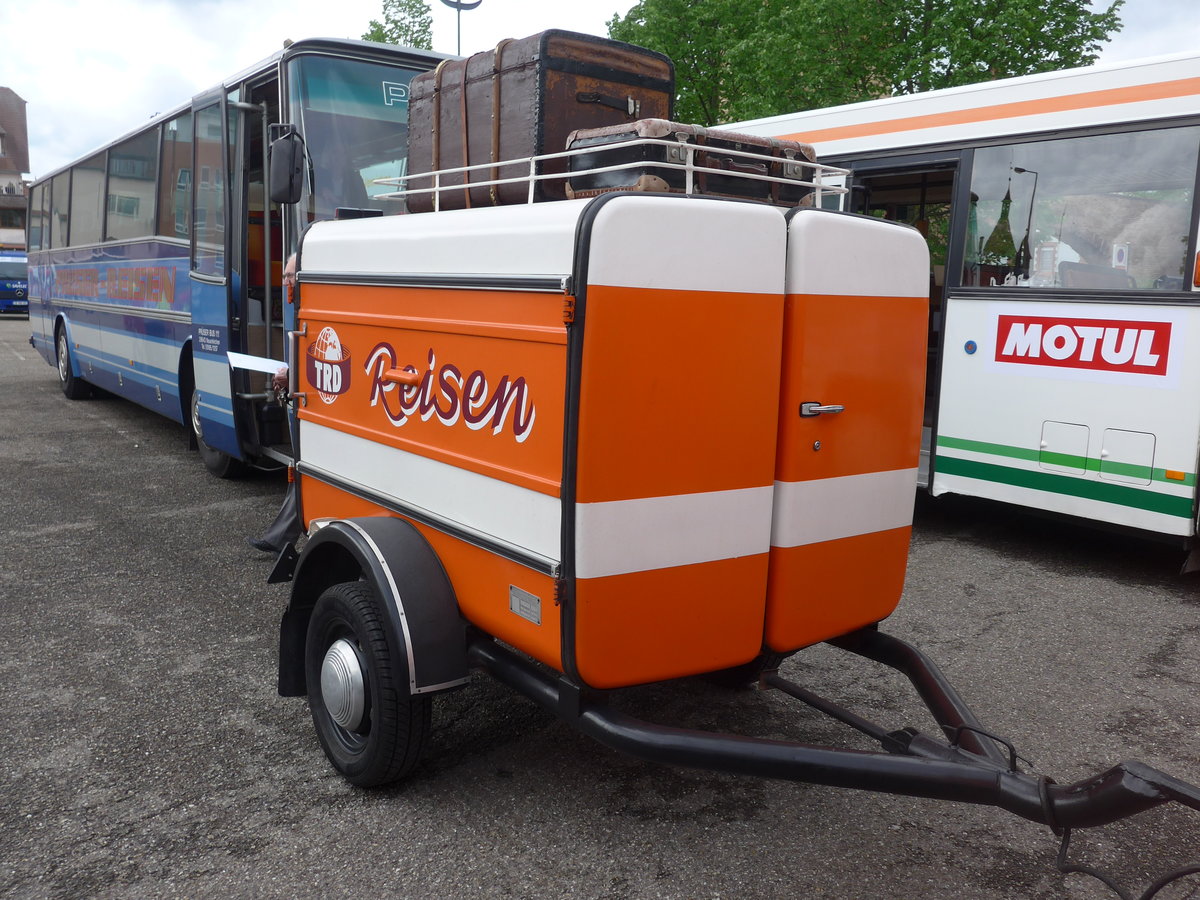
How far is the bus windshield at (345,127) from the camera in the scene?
21.5ft

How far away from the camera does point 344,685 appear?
10.9ft

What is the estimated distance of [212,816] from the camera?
321 centimetres

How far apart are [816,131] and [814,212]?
17.8 feet

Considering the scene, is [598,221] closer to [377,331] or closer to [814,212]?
[814,212]

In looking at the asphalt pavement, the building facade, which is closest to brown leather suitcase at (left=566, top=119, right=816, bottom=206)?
the asphalt pavement

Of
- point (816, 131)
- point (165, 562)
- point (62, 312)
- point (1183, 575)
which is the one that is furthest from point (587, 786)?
point (62, 312)

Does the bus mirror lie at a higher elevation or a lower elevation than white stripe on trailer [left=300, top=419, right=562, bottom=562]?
higher

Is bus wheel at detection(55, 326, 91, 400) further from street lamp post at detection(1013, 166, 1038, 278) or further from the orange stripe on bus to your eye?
street lamp post at detection(1013, 166, 1038, 278)

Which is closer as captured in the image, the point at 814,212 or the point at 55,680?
the point at 814,212

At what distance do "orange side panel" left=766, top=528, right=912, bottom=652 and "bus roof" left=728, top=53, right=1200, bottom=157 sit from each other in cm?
402

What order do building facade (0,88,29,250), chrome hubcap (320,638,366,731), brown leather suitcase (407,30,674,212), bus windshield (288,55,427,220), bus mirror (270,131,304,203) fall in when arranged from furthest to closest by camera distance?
building facade (0,88,29,250) → bus windshield (288,55,427,220) → bus mirror (270,131,304,203) → brown leather suitcase (407,30,674,212) → chrome hubcap (320,638,366,731)

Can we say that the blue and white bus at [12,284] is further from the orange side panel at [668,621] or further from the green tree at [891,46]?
the orange side panel at [668,621]

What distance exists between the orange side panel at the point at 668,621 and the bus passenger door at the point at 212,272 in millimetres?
5358

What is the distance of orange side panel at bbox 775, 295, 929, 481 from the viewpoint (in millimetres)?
2875
